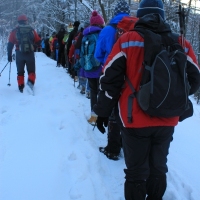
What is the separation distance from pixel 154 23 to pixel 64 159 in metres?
2.30

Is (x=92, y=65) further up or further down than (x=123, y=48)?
further down

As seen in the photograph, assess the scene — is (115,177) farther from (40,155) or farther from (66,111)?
(66,111)

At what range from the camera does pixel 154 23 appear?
2.12 meters

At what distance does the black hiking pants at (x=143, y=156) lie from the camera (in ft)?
7.36

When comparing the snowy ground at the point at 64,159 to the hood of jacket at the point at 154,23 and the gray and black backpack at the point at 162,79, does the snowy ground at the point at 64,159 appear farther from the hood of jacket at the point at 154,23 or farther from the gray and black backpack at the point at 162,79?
the hood of jacket at the point at 154,23

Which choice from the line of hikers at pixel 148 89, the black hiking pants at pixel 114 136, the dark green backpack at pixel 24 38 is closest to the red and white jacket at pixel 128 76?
the line of hikers at pixel 148 89

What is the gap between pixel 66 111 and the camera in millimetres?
5797

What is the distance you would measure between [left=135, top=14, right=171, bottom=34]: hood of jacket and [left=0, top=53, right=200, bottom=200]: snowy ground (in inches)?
70.9

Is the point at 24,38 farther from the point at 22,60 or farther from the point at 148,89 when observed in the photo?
the point at 148,89

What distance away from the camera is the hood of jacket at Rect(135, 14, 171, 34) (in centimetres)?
212

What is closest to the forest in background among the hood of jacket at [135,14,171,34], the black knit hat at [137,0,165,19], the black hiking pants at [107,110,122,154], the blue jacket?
the blue jacket

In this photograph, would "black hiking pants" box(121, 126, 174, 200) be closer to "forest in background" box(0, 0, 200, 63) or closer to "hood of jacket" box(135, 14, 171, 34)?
"hood of jacket" box(135, 14, 171, 34)

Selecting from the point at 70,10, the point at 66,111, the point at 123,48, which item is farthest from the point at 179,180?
the point at 70,10

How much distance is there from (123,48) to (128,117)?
567 mm
